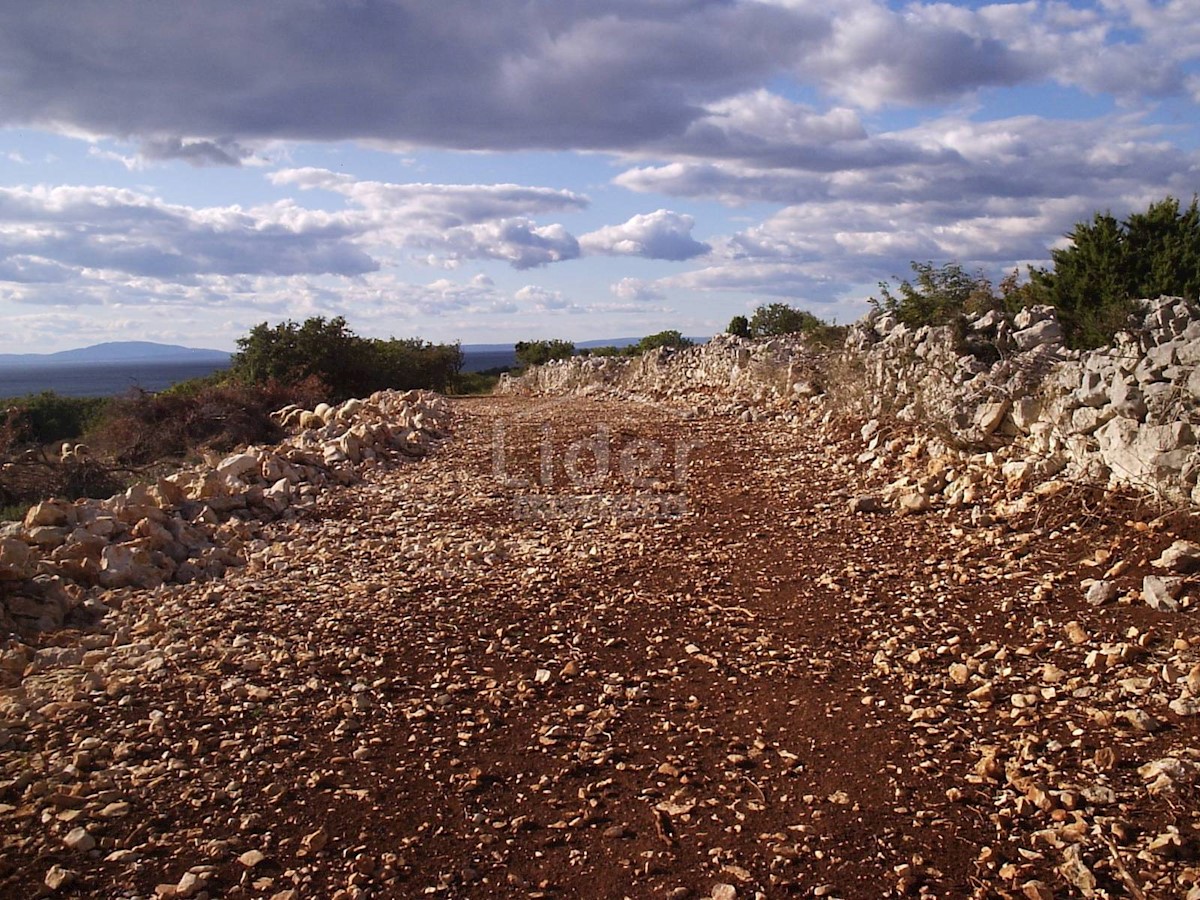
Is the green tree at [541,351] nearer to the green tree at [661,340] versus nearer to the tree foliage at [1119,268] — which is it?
the green tree at [661,340]

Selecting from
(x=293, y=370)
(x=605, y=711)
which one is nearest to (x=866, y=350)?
(x=605, y=711)

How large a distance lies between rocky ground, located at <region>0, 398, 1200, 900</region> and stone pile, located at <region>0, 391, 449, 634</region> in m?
0.24

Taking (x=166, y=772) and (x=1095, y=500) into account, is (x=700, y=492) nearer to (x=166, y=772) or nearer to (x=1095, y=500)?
(x=1095, y=500)

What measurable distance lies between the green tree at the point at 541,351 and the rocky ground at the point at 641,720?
82.7 ft

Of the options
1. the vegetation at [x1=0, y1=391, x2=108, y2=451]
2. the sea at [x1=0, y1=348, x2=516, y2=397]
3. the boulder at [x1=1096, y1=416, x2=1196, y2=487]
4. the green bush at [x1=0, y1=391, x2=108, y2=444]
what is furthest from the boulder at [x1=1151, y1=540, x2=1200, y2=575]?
the green bush at [x1=0, y1=391, x2=108, y2=444]

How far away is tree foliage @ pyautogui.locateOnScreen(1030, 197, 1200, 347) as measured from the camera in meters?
6.92

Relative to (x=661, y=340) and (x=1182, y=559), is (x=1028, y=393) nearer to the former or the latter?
(x=1182, y=559)

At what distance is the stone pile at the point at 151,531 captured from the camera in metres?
4.67

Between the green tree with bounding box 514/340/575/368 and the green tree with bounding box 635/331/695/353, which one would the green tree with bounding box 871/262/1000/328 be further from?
the green tree with bounding box 514/340/575/368

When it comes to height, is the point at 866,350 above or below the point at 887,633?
above

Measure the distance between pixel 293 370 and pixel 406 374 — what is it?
5.70 meters

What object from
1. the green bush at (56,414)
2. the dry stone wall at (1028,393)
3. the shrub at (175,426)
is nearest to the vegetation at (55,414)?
the green bush at (56,414)

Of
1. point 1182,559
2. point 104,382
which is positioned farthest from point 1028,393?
point 104,382

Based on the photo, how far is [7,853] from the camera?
2.70 meters
